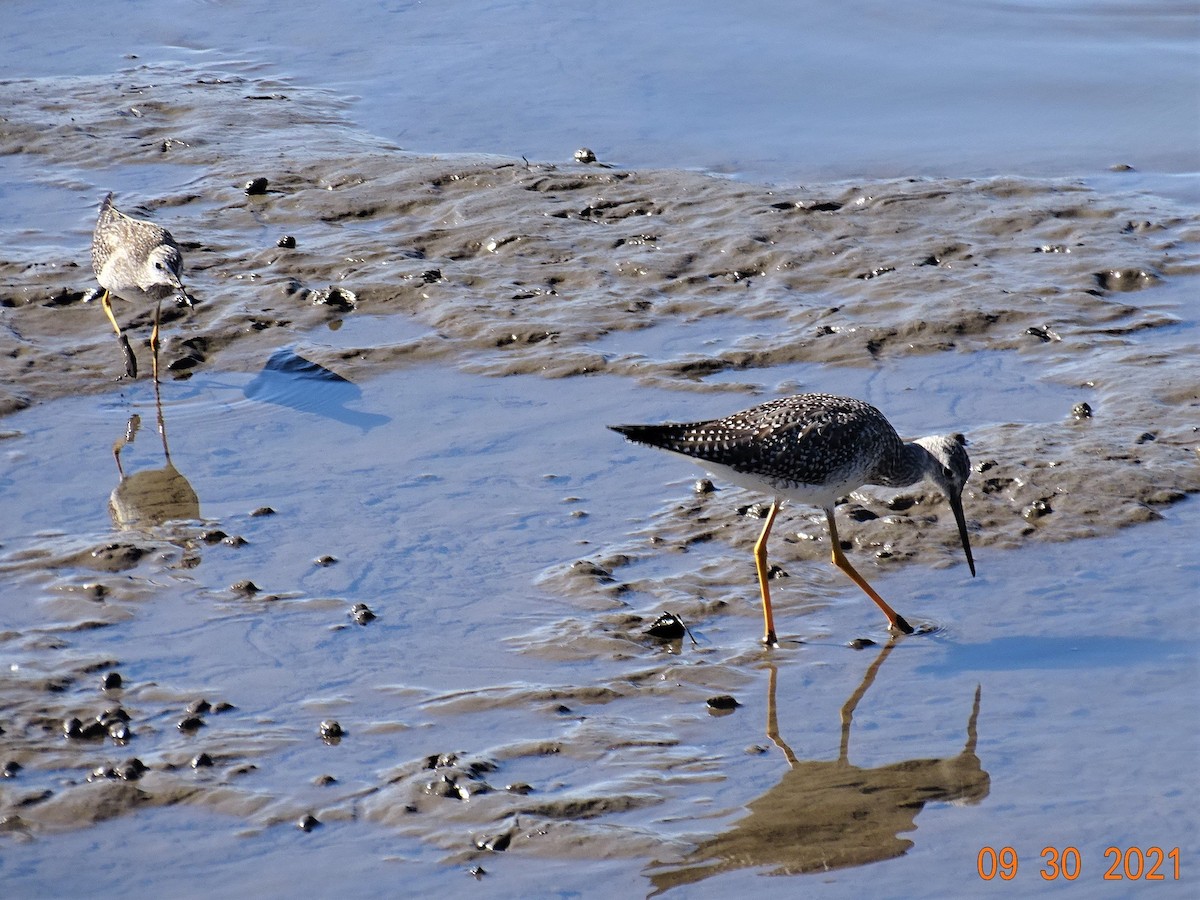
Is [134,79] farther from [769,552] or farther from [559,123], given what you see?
[769,552]

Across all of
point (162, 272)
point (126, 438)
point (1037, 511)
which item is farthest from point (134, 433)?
point (1037, 511)

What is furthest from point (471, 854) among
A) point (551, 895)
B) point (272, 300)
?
point (272, 300)

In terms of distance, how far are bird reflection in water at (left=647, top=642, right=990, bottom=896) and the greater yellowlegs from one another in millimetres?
1037

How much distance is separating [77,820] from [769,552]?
3.91m

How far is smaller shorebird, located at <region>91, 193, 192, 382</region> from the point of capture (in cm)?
1034

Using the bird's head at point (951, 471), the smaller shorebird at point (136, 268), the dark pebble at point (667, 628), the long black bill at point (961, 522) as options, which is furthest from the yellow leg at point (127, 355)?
the long black bill at point (961, 522)

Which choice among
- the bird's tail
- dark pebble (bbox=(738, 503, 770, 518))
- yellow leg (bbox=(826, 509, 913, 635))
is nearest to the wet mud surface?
yellow leg (bbox=(826, 509, 913, 635))

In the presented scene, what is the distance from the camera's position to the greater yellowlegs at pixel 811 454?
747cm

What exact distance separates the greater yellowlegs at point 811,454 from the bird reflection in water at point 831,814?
1.04m

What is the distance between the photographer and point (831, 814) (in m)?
6.21

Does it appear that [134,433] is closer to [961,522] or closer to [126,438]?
[126,438]

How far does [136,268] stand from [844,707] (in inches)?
244

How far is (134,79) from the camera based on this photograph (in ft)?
52.7

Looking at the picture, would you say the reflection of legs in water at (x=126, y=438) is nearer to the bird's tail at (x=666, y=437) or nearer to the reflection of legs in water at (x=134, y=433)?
the reflection of legs in water at (x=134, y=433)
